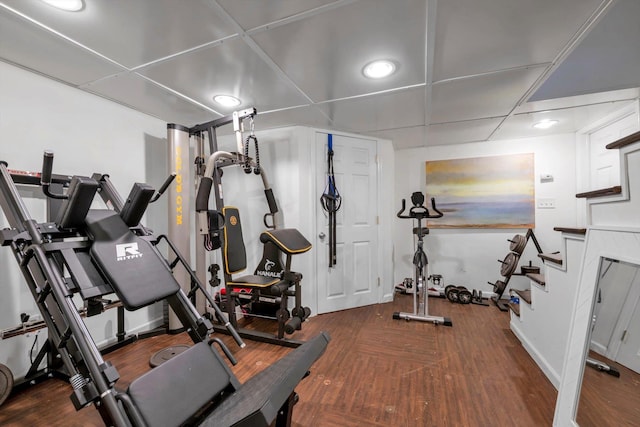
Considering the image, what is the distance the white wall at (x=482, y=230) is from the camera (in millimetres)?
3445

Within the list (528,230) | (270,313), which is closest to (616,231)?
(528,230)

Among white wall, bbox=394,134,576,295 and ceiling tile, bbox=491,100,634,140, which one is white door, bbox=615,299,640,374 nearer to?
ceiling tile, bbox=491,100,634,140

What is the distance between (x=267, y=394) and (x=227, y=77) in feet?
6.92

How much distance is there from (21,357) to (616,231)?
3.93 metres

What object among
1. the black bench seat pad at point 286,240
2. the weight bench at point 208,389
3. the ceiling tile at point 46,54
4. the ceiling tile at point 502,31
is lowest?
the weight bench at point 208,389

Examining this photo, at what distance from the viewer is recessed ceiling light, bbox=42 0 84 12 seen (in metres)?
1.28

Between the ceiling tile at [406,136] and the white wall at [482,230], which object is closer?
the ceiling tile at [406,136]

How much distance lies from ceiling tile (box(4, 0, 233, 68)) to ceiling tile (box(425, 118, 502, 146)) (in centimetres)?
269

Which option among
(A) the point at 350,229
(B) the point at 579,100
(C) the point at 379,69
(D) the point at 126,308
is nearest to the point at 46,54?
(D) the point at 126,308

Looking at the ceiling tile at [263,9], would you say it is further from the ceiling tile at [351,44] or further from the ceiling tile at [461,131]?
the ceiling tile at [461,131]

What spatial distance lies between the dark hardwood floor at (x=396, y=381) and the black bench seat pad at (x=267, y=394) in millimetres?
624

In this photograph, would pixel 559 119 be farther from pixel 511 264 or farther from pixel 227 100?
pixel 227 100

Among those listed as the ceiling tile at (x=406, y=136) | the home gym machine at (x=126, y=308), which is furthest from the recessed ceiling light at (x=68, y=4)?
the ceiling tile at (x=406, y=136)

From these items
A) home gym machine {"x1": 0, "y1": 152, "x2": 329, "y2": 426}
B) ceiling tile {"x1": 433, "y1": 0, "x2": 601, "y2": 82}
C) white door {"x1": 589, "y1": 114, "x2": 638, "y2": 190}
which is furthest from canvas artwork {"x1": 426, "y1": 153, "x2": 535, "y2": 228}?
home gym machine {"x1": 0, "y1": 152, "x2": 329, "y2": 426}
